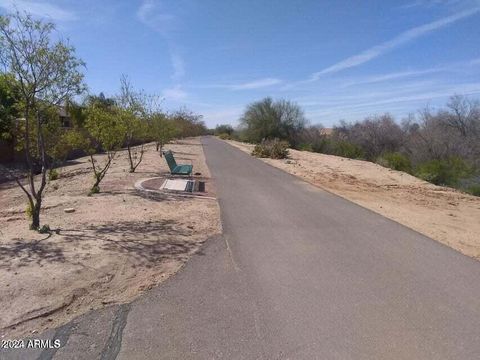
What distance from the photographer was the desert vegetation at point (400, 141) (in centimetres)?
2233

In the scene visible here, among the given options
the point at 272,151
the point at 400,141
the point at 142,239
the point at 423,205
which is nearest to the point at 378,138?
the point at 400,141

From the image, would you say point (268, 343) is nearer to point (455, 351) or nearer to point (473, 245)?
point (455, 351)

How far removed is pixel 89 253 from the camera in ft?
20.7

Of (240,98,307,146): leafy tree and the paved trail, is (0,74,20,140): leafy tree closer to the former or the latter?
the paved trail

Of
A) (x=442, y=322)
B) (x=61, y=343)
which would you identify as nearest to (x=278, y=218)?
(x=442, y=322)

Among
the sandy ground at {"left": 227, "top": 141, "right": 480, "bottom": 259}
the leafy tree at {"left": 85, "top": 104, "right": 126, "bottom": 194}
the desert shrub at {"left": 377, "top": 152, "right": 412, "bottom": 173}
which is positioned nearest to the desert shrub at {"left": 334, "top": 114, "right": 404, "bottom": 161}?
the desert shrub at {"left": 377, "top": 152, "right": 412, "bottom": 173}

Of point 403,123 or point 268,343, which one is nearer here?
point 268,343

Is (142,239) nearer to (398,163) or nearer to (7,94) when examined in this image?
(7,94)

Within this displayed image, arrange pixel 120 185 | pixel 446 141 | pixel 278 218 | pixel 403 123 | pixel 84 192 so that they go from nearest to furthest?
pixel 278 218
pixel 84 192
pixel 120 185
pixel 446 141
pixel 403 123

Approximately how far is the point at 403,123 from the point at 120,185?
1679 inches

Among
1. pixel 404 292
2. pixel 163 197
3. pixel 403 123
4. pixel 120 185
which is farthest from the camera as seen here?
pixel 403 123

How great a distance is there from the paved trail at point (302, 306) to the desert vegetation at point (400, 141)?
13911mm

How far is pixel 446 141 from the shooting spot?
1155 inches

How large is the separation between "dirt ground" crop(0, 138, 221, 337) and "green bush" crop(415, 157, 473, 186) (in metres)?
14.7
